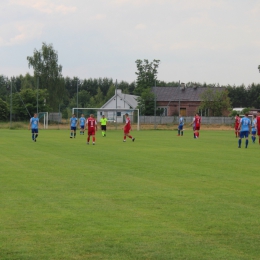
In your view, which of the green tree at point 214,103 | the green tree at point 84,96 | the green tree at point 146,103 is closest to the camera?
the green tree at point 146,103

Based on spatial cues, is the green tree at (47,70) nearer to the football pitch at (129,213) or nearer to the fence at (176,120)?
the fence at (176,120)

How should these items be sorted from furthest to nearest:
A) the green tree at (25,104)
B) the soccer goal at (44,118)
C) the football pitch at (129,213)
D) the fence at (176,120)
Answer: the fence at (176,120) < the green tree at (25,104) < the soccer goal at (44,118) < the football pitch at (129,213)

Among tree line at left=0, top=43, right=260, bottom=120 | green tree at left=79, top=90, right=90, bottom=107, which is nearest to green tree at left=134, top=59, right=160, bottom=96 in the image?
tree line at left=0, top=43, right=260, bottom=120

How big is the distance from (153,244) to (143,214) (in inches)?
75.0

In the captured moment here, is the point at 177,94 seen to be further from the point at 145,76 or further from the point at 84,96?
the point at 84,96

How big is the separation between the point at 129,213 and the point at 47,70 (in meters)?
83.2

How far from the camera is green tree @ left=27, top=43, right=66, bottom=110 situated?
89688mm

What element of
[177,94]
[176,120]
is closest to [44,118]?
[176,120]

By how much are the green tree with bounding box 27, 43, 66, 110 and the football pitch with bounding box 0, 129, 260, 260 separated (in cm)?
7495

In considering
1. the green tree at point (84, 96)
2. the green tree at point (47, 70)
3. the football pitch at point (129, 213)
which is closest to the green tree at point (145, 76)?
the green tree at point (47, 70)

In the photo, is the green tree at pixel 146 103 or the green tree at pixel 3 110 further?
the green tree at pixel 146 103

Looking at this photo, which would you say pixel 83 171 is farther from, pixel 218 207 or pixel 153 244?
pixel 153 244

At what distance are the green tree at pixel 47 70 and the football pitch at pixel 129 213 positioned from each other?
246 feet

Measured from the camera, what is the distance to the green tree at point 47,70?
89.7 m
